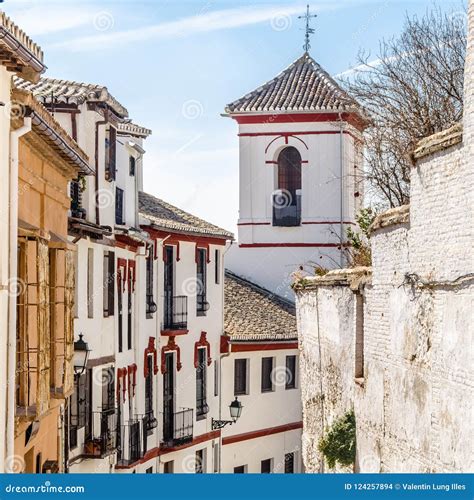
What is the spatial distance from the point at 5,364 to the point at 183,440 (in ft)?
63.8

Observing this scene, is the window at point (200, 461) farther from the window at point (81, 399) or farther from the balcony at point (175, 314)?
the window at point (81, 399)

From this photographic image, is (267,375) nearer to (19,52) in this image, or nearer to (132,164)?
(132,164)

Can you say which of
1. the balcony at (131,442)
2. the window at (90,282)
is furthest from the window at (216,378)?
the window at (90,282)

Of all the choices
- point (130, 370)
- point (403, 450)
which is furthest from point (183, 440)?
point (403, 450)

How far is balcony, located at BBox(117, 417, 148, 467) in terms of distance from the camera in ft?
92.9

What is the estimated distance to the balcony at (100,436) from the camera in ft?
82.5

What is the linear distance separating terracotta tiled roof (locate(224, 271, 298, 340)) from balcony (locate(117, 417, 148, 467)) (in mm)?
8620

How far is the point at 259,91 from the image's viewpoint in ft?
141

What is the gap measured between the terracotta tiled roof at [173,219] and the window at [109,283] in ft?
13.7

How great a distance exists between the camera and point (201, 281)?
3647 cm

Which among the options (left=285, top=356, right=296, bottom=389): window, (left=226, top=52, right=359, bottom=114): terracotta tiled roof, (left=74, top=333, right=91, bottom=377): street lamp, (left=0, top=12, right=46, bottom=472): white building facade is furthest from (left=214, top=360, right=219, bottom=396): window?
(left=0, top=12, right=46, bottom=472): white building facade

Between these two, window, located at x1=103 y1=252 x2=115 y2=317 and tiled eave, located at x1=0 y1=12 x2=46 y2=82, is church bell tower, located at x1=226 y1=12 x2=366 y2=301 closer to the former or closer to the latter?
window, located at x1=103 y1=252 x2=115 y2=317
